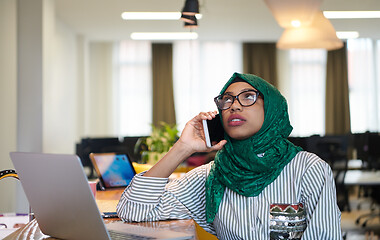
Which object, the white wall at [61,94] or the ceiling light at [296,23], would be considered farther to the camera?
the white wall at [61,94]

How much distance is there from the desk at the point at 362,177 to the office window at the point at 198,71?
4949 millimetres

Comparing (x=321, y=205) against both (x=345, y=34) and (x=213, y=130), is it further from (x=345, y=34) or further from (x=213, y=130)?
(x=345, y=34)

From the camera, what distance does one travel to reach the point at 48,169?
3.81ft

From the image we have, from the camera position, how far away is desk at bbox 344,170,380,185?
15.5 ft

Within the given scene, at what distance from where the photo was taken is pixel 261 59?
970 centimetres

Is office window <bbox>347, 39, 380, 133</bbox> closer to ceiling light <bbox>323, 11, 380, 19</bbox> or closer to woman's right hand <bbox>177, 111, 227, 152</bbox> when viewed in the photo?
ceiling light <bbox>323, 11, 380, 19</bbox>

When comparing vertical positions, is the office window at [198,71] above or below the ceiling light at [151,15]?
below

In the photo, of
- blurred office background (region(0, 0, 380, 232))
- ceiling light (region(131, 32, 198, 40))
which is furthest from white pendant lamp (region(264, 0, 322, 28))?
ceiling light (region(131, 32, 198, 40))

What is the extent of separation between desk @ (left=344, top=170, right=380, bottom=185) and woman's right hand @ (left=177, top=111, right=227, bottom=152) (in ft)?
11.5

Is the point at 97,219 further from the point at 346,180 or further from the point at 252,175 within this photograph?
the point at 346,180

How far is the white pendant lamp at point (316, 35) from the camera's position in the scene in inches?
195

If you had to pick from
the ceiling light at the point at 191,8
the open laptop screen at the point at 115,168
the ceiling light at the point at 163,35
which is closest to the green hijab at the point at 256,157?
the open laptop screen at the point at 115,168

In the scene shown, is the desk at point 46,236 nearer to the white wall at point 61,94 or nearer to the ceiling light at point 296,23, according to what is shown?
the ceiling light at point 296,23

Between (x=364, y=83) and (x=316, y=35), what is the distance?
0.73 meters
